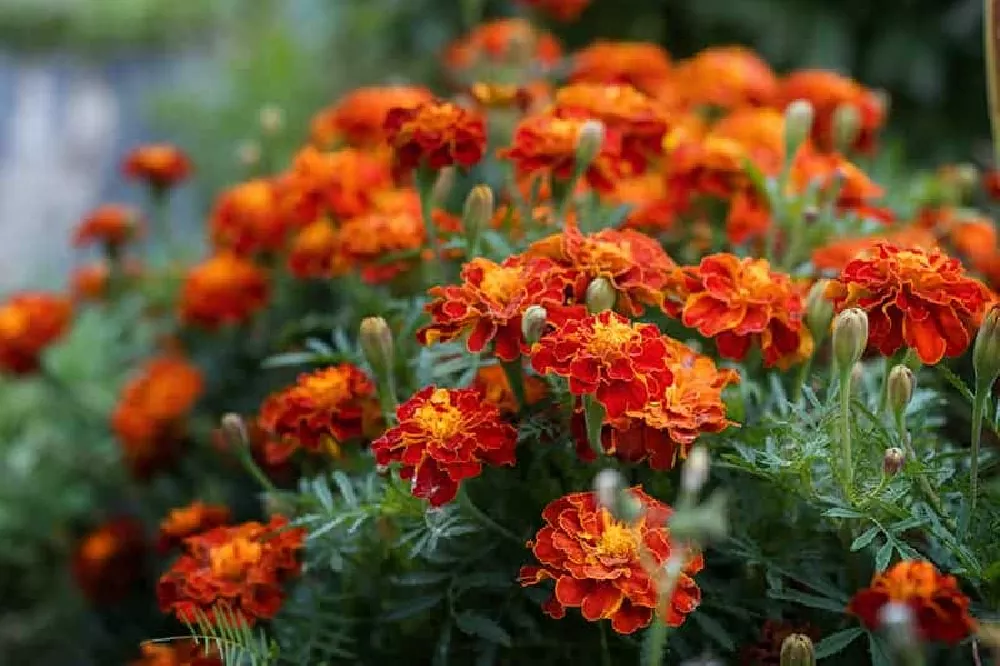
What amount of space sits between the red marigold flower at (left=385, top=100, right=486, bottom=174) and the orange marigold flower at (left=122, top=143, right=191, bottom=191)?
74 cm

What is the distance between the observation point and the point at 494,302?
0.84 meters

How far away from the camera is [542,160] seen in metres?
1.04

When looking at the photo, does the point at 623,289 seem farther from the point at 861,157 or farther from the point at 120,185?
the point at 120,185

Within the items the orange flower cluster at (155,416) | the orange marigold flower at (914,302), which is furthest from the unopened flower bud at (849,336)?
the orange flower cluster at (155,416)

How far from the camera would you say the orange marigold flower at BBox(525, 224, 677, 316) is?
2.85 ft

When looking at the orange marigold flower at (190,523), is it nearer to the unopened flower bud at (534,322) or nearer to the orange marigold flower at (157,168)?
the unopened flower bud at (534,322)

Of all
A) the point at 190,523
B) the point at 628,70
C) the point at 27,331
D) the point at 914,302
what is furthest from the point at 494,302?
the point at 27,331

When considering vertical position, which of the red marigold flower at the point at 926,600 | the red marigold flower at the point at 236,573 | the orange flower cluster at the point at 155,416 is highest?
the red marigold flower at the point at 926,600

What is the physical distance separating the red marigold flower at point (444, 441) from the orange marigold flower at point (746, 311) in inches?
7.3

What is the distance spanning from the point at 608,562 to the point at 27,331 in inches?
43.4

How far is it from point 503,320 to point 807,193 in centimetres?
48

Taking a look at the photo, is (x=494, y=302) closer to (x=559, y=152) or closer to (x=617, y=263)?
(x=617, y=263)

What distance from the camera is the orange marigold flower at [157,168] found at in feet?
5.41

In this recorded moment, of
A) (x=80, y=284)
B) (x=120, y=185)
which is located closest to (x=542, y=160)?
(x=80, y=284)
